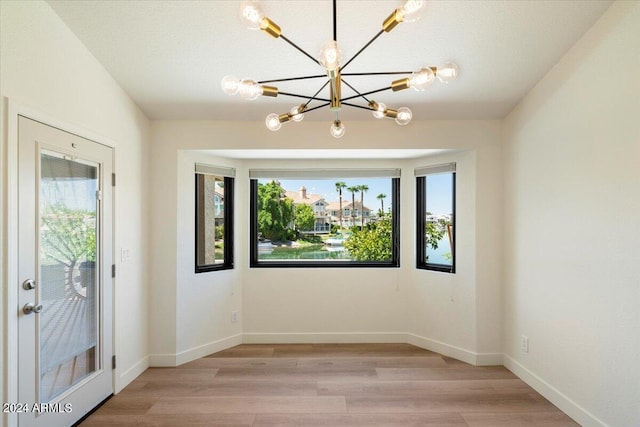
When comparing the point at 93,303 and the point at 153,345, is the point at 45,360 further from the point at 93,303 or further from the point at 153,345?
the point at 153,345

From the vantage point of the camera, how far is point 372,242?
401 centimetres

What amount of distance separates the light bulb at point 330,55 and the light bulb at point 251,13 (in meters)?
0.26

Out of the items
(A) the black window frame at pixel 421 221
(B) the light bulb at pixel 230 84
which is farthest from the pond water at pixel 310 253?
(B) the light bulb at pixel 230 84

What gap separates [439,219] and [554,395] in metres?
1.80

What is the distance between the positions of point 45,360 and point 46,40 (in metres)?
1.97

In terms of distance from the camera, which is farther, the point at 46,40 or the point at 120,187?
the point at 120,187

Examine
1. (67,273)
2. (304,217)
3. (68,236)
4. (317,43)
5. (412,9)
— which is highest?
(317,43)

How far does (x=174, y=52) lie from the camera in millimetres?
2426

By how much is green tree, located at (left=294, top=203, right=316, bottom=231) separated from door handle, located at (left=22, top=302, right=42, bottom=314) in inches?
101

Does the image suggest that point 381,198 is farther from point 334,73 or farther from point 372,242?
point 334,73

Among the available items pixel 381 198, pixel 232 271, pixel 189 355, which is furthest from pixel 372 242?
pixel 189 355

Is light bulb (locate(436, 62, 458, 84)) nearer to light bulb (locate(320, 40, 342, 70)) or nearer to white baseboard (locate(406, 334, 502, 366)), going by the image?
light bulb (locate(320, 40, 342, 70))

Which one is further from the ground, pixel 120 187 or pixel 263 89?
pixel 263 89

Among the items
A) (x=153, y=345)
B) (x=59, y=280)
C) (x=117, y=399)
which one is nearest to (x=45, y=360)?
(x=59, y=280)
